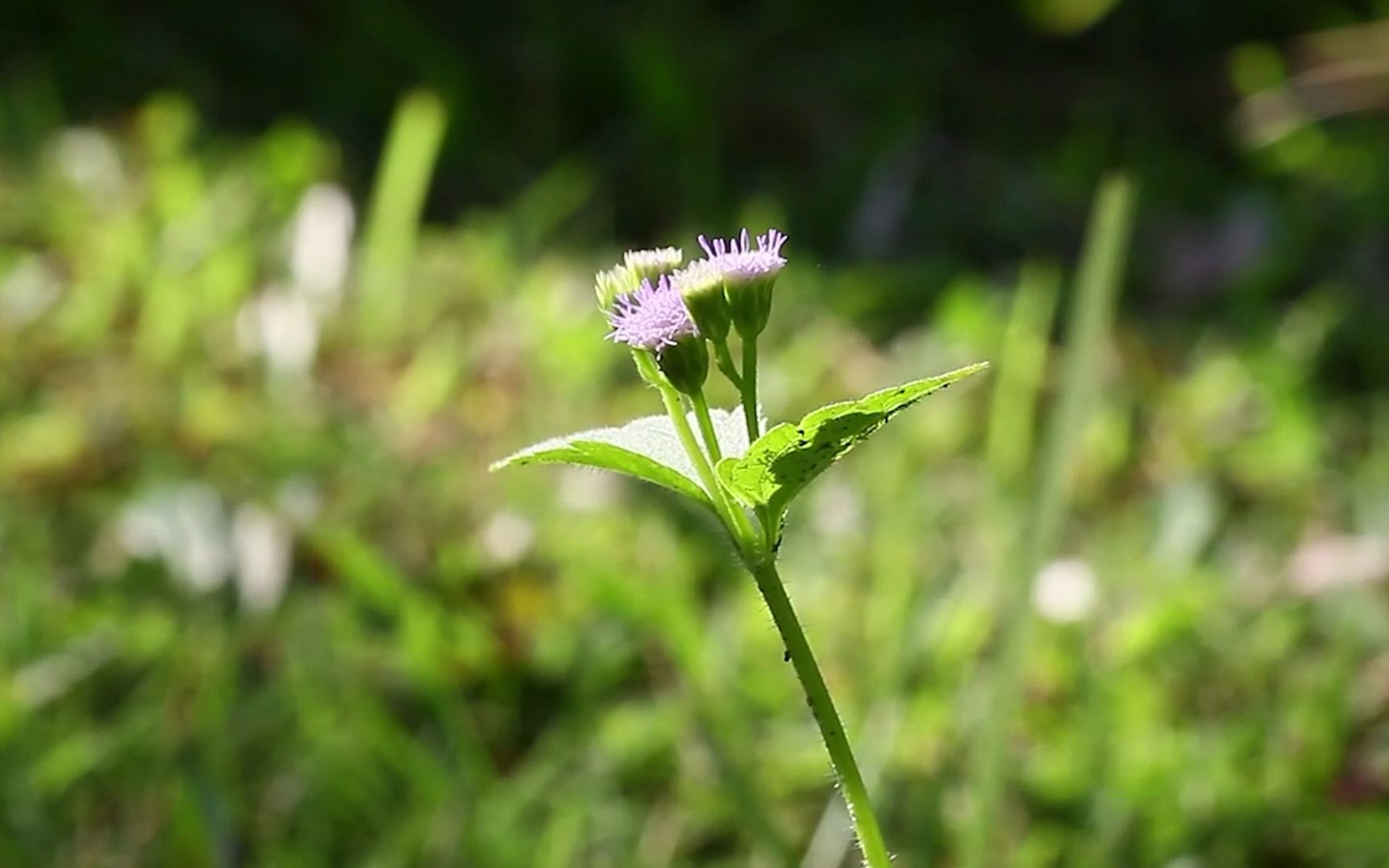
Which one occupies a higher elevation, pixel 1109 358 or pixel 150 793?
pixel 1109 358

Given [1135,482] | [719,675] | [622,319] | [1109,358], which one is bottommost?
[622,319]

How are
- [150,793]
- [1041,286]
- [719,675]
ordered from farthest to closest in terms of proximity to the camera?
1. [1041,286]
2. [719,675]
3. [150,793]

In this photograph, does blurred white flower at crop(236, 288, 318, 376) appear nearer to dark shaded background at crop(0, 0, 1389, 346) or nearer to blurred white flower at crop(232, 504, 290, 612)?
blurred white flower at crop(232, 504, 290, 612)

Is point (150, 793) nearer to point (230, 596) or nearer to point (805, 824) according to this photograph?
point (230, 596)

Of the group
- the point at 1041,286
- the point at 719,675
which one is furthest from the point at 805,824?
the point at 1041,286

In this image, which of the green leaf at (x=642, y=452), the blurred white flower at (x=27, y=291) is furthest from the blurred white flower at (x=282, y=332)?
the green leaf at (x=642, y=452)

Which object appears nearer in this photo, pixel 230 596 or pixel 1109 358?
pixel 230 596

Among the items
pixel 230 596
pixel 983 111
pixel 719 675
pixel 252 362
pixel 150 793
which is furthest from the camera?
pixel 983 111
